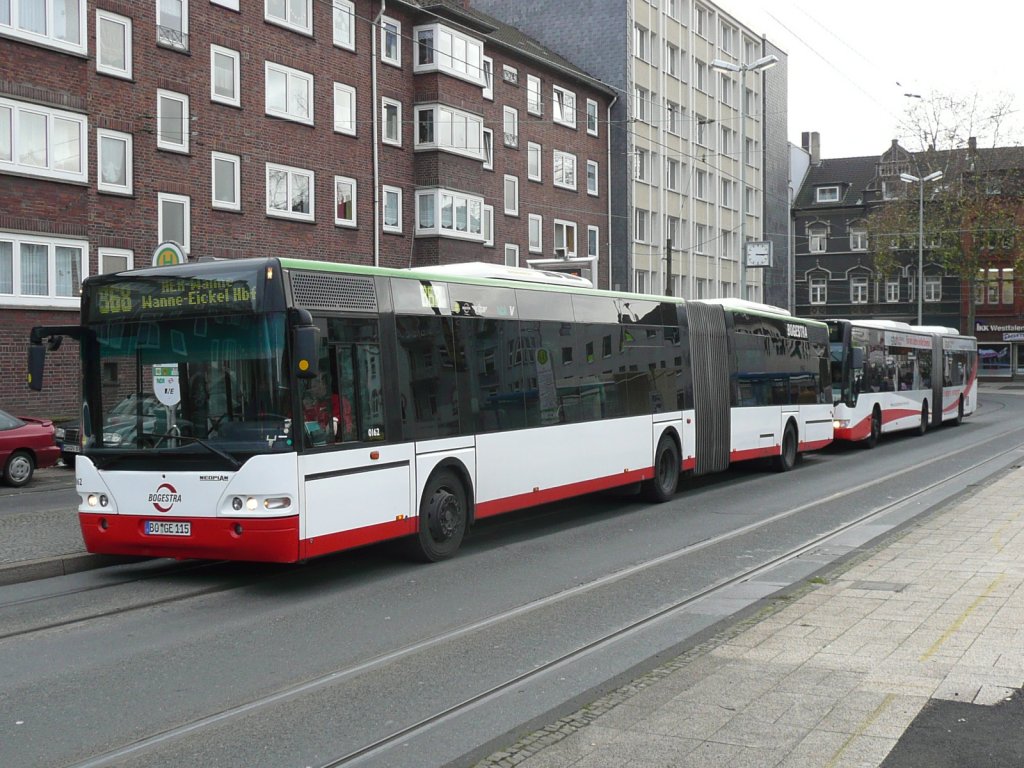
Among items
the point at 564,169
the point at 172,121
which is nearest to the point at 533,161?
the point at 564,169

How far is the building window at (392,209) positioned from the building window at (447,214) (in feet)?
2.54

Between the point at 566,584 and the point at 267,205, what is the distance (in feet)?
76.2

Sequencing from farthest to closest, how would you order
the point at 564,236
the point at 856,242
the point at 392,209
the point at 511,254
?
the point at 856,242
the point at 564,236
the point at 511,254
the point at 392,209

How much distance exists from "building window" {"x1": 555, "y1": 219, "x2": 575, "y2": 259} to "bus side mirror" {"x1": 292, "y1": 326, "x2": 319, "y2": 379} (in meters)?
37.6

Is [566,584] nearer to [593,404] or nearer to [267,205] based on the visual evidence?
[593,404]

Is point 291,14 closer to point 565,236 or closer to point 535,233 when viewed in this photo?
point 535,233

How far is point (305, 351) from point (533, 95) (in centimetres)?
3820

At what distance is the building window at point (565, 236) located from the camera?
155 ft

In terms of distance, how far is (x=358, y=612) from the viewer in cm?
906

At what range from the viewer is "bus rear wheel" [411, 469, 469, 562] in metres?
11.2

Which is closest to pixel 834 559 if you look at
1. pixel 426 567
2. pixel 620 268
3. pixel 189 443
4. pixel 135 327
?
pixel 426 567

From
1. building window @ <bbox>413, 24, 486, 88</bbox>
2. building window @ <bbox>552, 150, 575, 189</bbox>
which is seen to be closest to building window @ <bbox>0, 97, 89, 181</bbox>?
building window @ <bbox>413, 24, 486, 88</bbox>

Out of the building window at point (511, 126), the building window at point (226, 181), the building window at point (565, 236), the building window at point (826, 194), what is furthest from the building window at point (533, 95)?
the building window at point (826, 194)

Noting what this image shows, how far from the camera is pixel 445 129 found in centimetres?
3725
